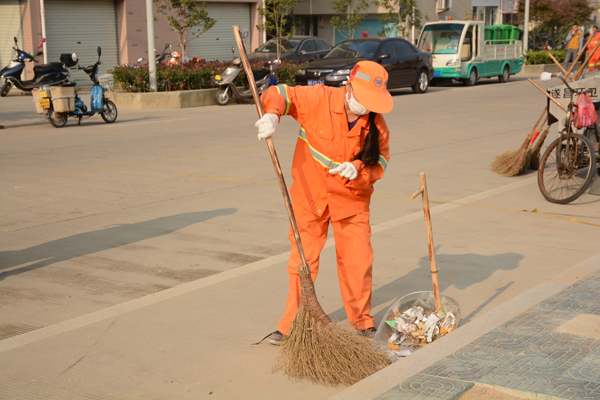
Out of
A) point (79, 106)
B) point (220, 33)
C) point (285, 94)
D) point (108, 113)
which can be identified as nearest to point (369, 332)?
point (285, 94)

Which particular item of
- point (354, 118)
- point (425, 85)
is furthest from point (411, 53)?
point (354, 118)

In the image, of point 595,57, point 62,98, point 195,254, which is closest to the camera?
point 195,254

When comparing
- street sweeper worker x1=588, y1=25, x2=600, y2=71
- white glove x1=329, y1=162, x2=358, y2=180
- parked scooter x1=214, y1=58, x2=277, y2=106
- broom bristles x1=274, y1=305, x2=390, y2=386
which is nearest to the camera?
broom bristles x1=274, y1=305, x2=390, y2=386

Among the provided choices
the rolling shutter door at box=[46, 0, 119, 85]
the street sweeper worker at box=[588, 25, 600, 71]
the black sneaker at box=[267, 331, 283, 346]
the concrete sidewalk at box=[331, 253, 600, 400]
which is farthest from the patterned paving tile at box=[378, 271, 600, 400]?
the rolling shutter door at box=[46, 0, 119, 85]

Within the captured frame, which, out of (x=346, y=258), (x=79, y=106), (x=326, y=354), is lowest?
(x=326, y=354)

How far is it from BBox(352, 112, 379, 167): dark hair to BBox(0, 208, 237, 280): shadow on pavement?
304 cm

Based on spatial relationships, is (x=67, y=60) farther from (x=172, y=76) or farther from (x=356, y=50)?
(x=356, y=50)

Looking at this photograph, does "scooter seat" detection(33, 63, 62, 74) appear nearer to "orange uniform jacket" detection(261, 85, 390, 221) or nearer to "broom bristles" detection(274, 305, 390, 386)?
"orange uniform jacket" detection(261, 85, 390, 221)

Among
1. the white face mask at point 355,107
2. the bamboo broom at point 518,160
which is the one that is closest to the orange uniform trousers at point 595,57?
the bamboo broom at point 518,160

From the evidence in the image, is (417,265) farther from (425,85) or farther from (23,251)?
(425,85)

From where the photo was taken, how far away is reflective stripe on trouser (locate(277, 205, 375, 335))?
4.28m

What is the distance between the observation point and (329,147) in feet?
13.8

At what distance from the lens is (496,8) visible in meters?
48.8

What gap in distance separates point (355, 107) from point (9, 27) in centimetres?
2413
